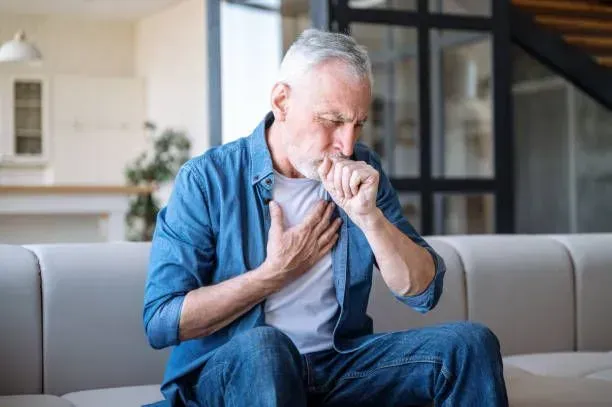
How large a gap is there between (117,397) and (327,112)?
83 centimetres

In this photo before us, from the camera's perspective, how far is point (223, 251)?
1838 millimetres

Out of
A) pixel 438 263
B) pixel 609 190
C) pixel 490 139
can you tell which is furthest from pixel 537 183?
pixel 438 263

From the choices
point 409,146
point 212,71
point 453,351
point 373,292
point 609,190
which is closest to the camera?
point 453,351

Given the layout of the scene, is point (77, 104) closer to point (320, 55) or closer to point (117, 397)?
point (117, 397)

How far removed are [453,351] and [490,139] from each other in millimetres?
2938

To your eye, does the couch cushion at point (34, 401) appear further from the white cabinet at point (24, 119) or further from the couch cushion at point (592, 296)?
the white cabinet at point (24, 119)

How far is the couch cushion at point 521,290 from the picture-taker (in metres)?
2.71

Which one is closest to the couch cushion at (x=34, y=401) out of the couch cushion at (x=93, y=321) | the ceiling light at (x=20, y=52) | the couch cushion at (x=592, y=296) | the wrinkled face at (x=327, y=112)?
the couch cushion at (x=93, y=321)

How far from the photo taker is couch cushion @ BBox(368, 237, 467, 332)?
8.25 feet

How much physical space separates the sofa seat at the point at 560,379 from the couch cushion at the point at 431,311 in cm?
21

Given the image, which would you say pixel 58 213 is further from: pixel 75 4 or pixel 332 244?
pixel 332 244

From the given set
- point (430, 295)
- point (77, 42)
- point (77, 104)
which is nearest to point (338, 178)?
point (430, 295)

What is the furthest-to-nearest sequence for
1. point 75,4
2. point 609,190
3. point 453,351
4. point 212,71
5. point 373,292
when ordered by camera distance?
point 75,4 < point 609,190 < point 212,71 < point 373,292 < point 453,351

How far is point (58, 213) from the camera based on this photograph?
6.45 meters
